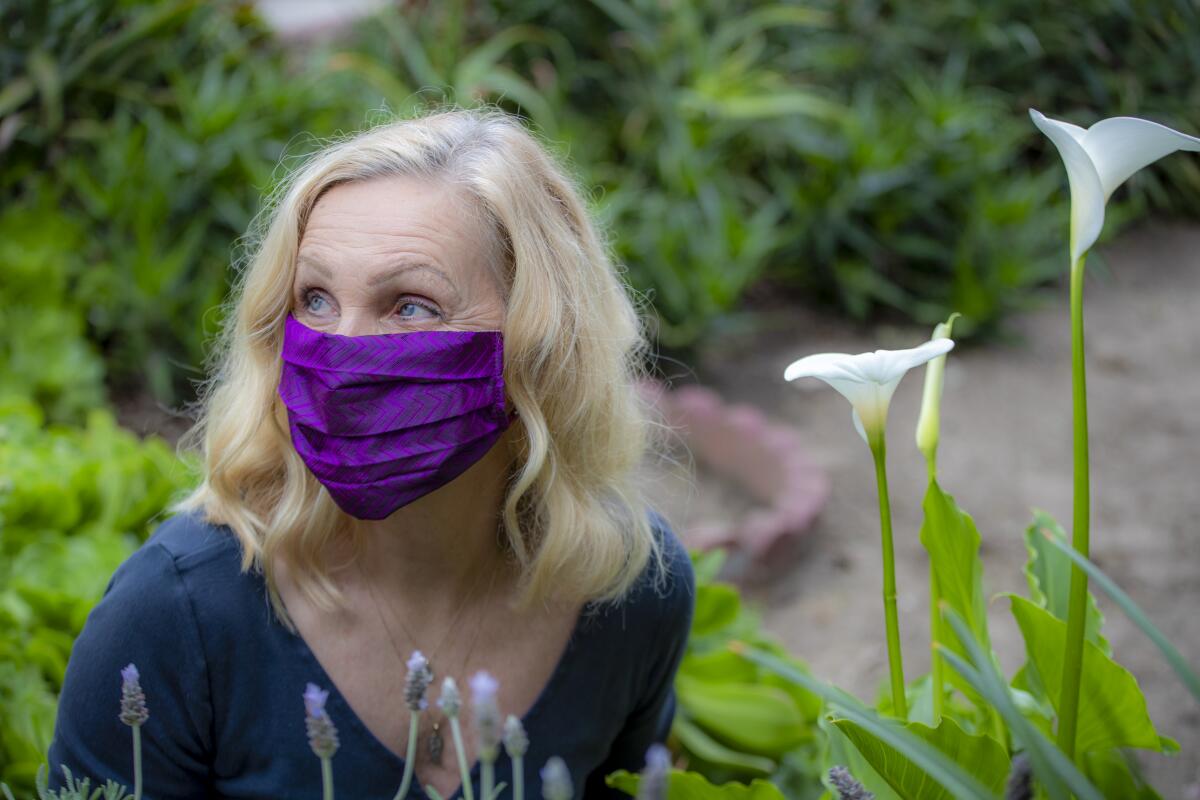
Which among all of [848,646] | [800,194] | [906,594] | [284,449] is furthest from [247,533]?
[800,194]

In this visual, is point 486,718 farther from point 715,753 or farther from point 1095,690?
point 715,753

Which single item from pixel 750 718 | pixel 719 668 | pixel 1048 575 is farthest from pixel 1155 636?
pixel 719 668

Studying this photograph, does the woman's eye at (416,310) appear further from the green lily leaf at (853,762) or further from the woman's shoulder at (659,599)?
the green lily leaf at (853,762)

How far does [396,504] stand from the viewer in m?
1.53

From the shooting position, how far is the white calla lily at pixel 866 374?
131cm

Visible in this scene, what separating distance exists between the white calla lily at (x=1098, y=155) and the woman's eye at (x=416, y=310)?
2.53ft

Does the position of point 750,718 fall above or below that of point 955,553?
below

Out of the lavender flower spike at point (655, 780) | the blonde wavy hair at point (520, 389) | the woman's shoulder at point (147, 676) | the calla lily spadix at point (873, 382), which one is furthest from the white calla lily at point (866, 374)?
the woman's shoulder at point (147, 676)

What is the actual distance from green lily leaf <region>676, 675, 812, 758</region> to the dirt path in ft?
3.39

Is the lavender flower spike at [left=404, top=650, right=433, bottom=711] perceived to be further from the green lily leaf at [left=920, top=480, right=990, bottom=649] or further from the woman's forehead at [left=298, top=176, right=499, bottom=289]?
the green lily leaf at [left=920, top=480, right=990, bottom=649]

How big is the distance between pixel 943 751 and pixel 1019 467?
11.3 feet

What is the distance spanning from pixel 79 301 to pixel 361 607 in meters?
2.62

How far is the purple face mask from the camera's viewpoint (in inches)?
59.4

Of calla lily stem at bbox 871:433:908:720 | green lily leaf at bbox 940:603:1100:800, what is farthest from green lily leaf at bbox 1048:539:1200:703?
calla lily stem at bbox 871:433:908:720
